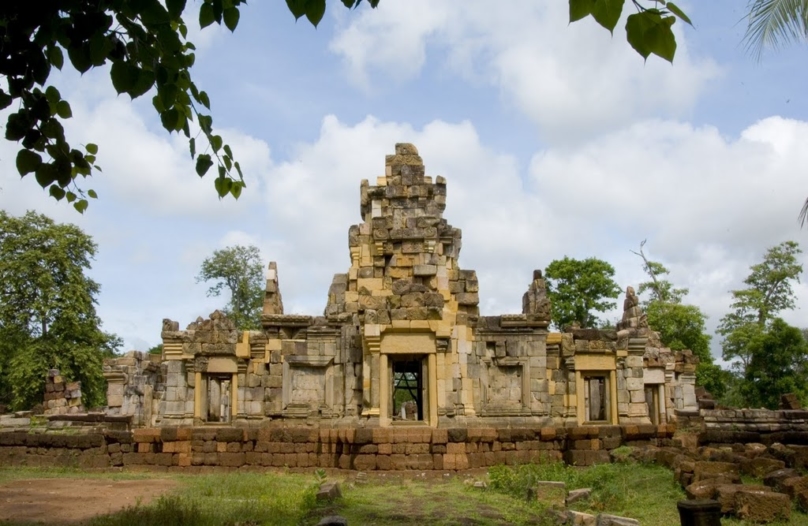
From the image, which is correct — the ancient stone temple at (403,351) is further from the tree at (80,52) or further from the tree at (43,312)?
the tree at (43,312)

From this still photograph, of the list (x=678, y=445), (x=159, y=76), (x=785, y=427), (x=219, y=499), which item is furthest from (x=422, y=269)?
Answer: (x=159, y=76)

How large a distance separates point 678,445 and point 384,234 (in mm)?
7195

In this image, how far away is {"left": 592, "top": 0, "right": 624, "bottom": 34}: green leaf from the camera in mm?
2838

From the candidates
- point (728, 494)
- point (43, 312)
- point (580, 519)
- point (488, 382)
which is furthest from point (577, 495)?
point (43, 312)

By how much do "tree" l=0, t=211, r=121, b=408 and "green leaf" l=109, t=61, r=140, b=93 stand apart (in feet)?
101

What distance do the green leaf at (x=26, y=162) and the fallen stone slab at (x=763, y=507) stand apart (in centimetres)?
768

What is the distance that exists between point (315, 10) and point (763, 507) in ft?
24.6

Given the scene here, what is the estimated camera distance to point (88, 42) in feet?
12.0

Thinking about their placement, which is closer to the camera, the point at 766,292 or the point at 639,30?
the point at 639,30

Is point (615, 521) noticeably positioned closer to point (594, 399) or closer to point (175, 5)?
point (175, 5)

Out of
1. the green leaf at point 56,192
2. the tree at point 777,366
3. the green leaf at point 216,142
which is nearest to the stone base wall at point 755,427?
the tree at point 777,366

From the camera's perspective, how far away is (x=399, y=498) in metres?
11.3

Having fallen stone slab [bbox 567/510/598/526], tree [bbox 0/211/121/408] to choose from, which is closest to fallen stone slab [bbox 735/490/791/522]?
fallen stone slab [bbox 567/510/598/526]

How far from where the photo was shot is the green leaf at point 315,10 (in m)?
3.29
